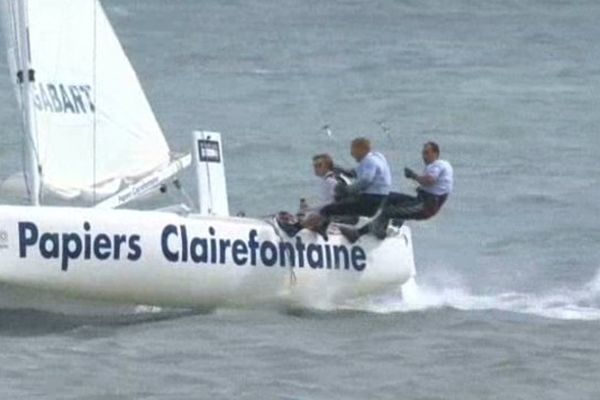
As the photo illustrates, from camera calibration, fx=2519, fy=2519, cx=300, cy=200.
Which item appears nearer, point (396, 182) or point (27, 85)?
point (27, 85)

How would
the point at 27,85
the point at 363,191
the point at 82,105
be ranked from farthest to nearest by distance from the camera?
the point at 82,105
the point at 363,191
the point at 27,85

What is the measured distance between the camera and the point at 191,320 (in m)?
19.0

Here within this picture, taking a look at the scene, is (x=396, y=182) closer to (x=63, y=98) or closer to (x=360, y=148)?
(x=360, y=148)

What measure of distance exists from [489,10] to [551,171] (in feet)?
71.7

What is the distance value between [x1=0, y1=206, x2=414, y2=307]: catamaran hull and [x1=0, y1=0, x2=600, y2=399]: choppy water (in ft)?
0.88

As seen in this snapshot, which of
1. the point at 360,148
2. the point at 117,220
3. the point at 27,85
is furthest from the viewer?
the point at 360,148

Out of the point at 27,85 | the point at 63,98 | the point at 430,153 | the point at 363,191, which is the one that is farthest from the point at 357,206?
the point at 27,85

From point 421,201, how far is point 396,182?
7566mm

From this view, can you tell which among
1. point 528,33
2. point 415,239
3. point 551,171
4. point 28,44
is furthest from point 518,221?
point 528,33

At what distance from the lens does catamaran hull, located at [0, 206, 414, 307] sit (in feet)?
59.7

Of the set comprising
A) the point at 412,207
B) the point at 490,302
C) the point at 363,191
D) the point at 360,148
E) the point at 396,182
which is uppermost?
the point at 396,182

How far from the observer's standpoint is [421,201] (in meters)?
19.5

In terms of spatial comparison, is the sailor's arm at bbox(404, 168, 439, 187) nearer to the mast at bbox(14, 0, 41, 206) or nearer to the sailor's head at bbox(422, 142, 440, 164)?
the sailor's head at bbox(422, 142, 440, 164)

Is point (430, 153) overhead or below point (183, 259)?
overhead
